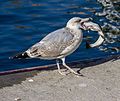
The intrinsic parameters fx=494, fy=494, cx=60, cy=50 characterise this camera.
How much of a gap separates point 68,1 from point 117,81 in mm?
8228

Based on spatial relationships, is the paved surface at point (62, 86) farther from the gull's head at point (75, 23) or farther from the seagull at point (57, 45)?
the gull's head at point (75, 23)

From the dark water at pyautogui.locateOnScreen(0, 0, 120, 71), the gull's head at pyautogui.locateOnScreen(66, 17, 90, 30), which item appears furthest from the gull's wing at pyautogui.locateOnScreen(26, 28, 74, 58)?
the dark water at pyautogui.locateOnScreen(0, 0, 120, 71)

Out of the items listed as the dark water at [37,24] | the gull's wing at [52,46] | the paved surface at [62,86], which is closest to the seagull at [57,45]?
the gull's wing at [52,46]

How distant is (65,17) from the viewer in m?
13.2

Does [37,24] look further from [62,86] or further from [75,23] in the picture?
[62,86]

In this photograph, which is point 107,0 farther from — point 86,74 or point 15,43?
point 86,74

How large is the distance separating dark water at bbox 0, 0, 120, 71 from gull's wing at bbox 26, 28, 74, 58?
3.00 m

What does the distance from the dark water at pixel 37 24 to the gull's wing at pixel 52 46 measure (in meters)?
3.00

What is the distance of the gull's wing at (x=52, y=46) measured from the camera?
7.13 meters

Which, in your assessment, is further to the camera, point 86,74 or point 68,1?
point 68,1

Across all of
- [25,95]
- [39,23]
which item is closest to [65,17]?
[39,23]

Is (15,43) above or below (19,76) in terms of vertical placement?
below

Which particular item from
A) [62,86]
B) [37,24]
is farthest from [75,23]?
[37,24]

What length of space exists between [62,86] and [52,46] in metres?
0.67
